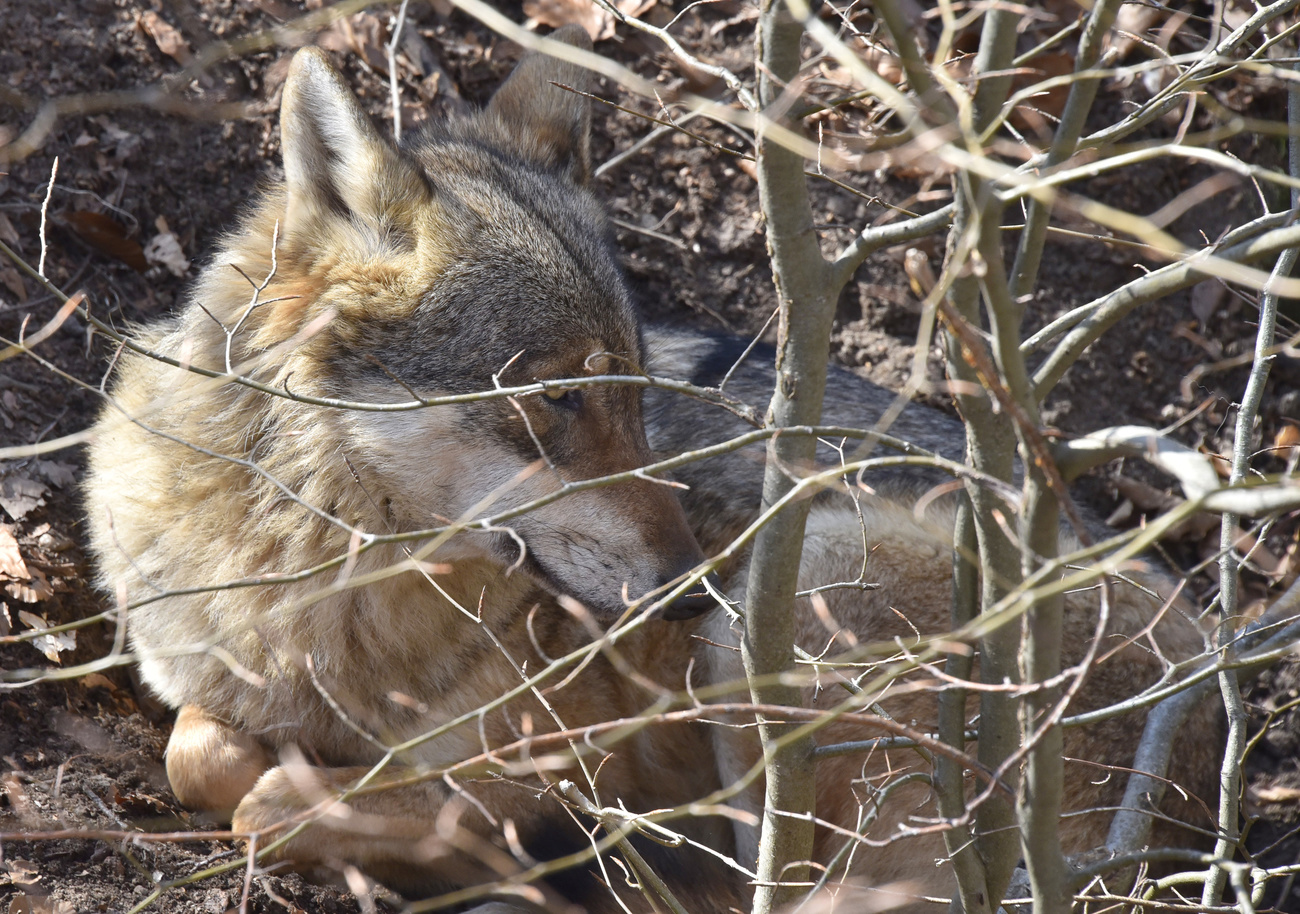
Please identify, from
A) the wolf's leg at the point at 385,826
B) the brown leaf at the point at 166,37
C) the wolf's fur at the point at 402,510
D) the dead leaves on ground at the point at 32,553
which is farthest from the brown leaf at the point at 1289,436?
the brown leaf at the point at 166,37

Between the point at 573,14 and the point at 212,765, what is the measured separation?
4262 millimetres

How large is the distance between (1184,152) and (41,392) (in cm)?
447

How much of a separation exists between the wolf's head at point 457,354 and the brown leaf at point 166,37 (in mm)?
2455

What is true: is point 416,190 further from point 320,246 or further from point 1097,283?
point 1097,283

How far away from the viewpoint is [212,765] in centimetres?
332

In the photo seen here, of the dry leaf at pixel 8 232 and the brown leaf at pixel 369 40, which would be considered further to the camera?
the brown leaf at pixel 369 40

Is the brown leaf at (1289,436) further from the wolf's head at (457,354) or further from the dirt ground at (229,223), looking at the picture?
the wolf's head at (457,354)

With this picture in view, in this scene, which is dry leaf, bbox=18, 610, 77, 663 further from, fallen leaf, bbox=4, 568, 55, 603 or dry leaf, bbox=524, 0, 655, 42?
dry leaf, bbox=524, 0, 655, 42

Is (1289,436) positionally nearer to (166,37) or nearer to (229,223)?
(229,223)

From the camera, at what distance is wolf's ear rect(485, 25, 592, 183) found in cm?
386

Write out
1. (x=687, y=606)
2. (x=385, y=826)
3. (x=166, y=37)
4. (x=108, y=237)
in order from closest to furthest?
1. (x=687, y=606)
2. (x=385, y=826)
3. (x=108, y=237)
4. (x=166, y=37)

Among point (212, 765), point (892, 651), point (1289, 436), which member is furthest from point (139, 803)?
point (1289, 436)

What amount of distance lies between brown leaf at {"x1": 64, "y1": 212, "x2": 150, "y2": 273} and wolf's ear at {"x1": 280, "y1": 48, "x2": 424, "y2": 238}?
2.28m

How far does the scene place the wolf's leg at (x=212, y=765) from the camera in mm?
3324
